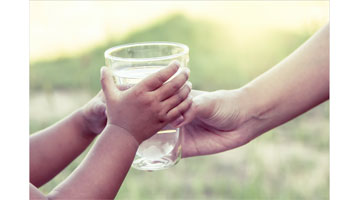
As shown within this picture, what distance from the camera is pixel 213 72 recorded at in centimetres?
143

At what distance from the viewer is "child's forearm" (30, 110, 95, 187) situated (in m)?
0.79

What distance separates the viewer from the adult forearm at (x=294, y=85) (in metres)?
0.78

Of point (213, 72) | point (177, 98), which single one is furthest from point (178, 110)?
point (213, 72)

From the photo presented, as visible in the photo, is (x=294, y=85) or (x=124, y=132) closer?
(x=124, y=132)

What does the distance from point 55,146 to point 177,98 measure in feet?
0.96

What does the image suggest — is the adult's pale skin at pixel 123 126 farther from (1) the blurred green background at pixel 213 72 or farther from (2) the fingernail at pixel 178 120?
(1) the blurred green background at pixel 213 72

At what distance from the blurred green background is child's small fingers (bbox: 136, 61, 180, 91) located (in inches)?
25.0

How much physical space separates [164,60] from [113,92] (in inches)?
3.0

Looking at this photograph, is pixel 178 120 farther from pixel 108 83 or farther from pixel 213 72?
pixel 213 72

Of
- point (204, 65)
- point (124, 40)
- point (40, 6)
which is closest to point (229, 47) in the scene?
point (204, 65)

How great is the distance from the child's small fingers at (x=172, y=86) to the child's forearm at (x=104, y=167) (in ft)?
0.20

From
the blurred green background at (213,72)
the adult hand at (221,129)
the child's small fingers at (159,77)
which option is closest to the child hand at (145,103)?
the child's small fingers at (159,77)

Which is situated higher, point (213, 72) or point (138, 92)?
point (138, 92)
